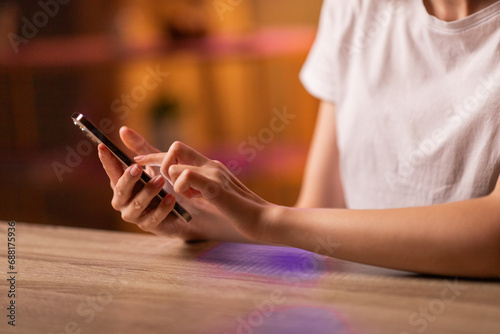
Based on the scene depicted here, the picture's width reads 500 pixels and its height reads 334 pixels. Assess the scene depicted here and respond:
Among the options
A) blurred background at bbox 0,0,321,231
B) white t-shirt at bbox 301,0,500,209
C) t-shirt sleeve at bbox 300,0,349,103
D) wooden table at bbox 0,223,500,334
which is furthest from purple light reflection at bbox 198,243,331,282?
blurred background at bbox 0,0,321,231

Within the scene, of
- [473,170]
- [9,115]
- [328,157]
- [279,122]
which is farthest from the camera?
[9,115]

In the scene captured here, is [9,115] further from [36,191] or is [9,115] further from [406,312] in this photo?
[406,312]

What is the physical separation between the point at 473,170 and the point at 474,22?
0.21 meters

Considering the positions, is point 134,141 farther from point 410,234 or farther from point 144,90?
point 144,90

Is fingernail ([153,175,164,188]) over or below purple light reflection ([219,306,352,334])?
over

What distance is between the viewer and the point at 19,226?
88cm

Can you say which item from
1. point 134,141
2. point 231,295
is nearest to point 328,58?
point 134,141

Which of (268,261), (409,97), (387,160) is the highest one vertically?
(409,97)

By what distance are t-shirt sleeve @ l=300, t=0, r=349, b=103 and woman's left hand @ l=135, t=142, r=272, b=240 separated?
437mm

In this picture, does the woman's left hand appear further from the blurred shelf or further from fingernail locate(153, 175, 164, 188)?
the blurred shelf

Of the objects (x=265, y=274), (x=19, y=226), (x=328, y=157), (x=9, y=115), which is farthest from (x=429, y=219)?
(x=9, y=115)

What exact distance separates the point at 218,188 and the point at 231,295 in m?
0.11

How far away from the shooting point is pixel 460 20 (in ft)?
2.59

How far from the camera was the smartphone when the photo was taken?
0.63m
